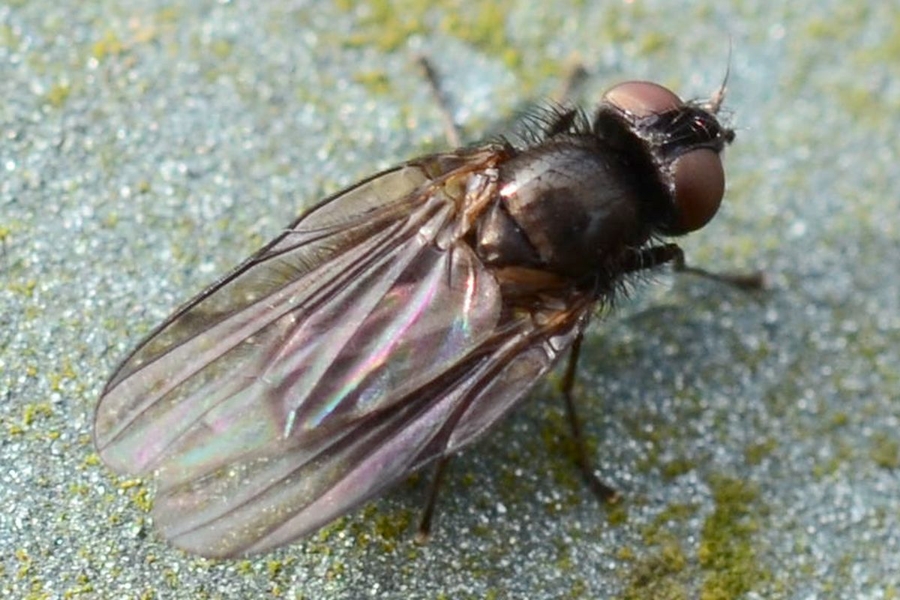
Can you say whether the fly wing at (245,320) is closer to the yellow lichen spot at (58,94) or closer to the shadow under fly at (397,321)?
the shadow under fly at (397,321)

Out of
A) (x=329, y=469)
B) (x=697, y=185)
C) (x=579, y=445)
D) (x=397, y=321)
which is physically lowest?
(x=579, y=445)

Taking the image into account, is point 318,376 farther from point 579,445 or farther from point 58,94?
point 58,94

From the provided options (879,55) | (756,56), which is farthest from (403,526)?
(879,55)

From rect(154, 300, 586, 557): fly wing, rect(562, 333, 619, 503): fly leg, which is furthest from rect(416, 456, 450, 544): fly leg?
rect(562, 333, 619, 503): fly leg

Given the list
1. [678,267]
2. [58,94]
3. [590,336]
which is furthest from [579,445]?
[58,94]

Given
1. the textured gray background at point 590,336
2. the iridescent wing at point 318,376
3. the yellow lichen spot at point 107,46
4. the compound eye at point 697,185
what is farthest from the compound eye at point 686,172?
the yellow lichen spot at point 107,46

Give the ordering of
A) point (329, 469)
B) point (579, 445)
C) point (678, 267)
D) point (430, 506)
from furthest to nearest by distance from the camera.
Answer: point (678, 267) < point (579, 445) < point (430, 506) < point (329, 469)
